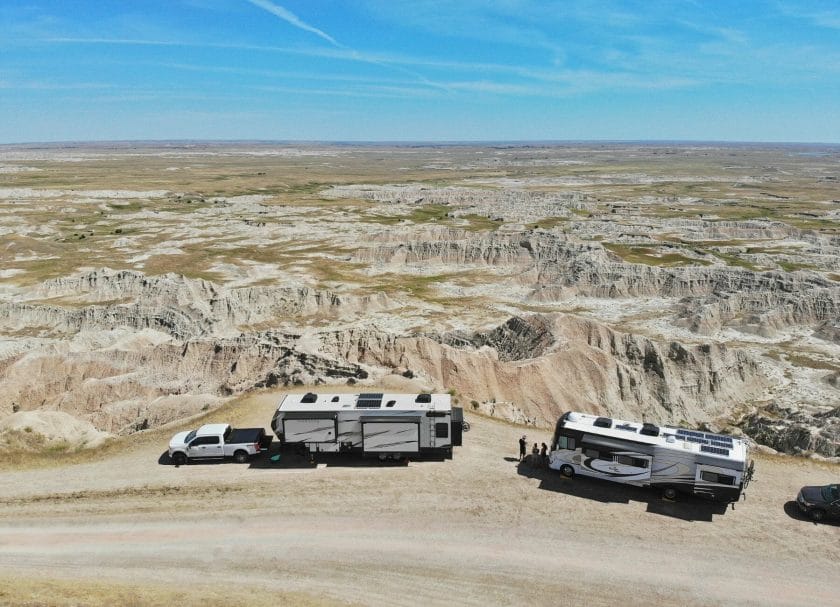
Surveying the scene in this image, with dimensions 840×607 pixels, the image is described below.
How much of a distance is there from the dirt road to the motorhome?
0.94 m

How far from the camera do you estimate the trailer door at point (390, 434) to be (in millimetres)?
27484

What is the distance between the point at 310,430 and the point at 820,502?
73.3ft

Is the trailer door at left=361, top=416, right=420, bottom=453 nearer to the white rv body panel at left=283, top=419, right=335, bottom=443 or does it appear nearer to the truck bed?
the white rv body panel at left=283, top=419, right=335, bottom=443

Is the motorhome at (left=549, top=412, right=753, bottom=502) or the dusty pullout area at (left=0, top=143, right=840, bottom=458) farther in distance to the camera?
the dusty pullout area at (left=0, top=143, right=840, bottom=458)

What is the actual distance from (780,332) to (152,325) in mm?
71378

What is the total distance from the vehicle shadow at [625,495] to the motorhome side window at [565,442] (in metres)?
1.70

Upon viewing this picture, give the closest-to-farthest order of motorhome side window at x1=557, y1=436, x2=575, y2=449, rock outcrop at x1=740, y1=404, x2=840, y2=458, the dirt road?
the dirt road < motorhome side window at x1=557, y1=436, x2=575, y2=449 < rock outcrop at x1=740, y1=404, x2=840, y2=458

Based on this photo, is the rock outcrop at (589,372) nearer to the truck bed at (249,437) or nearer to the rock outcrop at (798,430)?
the rock outcrop at (798,430)

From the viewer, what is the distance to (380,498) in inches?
1001

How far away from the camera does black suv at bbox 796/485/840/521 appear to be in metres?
23.1

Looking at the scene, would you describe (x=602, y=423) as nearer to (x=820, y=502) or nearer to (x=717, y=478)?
(x=717, y=478)

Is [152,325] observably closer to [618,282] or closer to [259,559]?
[259,559]

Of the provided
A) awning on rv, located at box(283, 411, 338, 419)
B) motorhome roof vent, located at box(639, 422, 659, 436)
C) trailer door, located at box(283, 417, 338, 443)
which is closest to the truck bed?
trailer door, located at box(283, 417, 338, 443)

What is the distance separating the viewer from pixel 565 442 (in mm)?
26344
